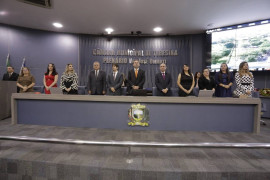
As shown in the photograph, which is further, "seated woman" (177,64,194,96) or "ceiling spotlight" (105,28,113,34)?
"ceiling spotlight" (105,28,113,34)

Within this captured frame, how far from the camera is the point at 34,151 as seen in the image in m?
1.83

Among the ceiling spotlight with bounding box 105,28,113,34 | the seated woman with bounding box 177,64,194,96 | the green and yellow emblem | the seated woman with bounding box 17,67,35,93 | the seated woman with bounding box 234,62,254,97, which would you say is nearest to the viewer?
the green and yellow emblem

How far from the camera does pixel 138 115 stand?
2627 millimetres

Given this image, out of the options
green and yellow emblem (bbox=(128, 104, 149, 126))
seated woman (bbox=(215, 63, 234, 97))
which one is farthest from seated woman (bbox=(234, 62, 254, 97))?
green and yellow emblem (bbox=(128, 104, 149, 126))

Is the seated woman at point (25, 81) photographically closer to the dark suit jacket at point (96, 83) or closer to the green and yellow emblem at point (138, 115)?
the dark suit jacket at point (96, 83)

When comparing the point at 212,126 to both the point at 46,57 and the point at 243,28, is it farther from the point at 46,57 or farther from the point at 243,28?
the point at 46,57

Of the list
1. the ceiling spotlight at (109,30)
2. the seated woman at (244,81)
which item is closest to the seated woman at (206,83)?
the seated woman at (244,81)

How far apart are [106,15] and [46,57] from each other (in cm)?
323

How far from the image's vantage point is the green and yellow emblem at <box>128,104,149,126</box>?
2.59 meters

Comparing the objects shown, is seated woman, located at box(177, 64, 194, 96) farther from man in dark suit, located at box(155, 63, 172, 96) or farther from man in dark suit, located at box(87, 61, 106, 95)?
man in dark suit, located at box(87, 61, 106, 95)

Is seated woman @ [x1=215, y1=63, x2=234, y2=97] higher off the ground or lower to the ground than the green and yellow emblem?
higher

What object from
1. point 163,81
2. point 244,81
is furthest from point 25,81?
point 244,81

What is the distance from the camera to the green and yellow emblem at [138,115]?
8.50ft

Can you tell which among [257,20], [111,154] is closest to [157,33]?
[257,20]
